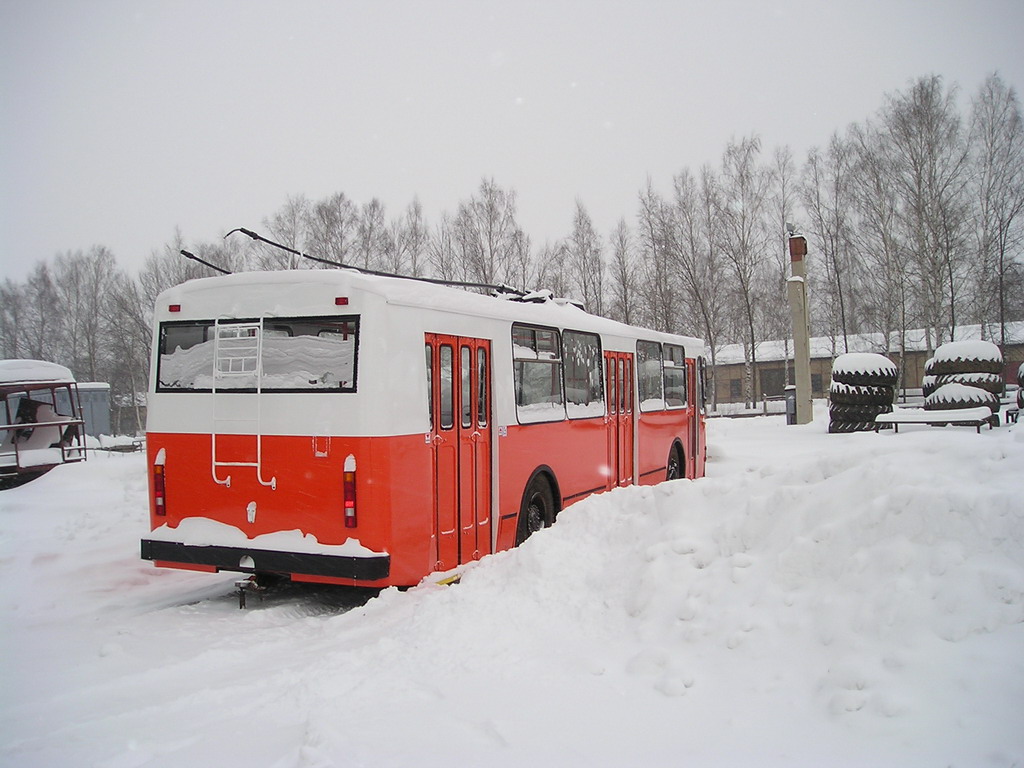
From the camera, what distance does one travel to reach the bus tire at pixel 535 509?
8499mm

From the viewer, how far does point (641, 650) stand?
4.72 meters

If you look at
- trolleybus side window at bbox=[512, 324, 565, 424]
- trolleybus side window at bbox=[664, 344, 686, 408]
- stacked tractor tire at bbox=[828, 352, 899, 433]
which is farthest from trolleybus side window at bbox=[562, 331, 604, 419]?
stacked tractor tire at bbox=[828, 352, 899, 433]

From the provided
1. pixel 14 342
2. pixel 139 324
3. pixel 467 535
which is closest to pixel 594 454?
pixel 467 535

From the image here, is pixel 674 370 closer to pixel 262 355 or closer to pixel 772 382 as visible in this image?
pixel 262 355

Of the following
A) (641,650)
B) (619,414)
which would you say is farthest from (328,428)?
(619,414)

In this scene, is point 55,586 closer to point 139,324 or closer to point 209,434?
point 209,434

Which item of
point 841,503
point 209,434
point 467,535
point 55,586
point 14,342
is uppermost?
point 14,342

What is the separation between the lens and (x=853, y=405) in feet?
77.5

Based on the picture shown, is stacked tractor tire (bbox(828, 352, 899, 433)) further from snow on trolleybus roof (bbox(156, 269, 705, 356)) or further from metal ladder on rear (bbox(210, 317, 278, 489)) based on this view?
metal ladder on rear (bbox(210, 317, 278, 489))

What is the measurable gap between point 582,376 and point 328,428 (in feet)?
15.7

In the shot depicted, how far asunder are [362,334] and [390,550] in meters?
1.84

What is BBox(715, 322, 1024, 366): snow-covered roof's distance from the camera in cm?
4453

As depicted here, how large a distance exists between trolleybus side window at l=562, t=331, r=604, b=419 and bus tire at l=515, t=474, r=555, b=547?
3.72 feet

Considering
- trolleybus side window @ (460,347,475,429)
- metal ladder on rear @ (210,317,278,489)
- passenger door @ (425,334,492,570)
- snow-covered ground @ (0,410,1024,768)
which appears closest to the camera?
snow-covered ground @ (0,410,1024,768)
